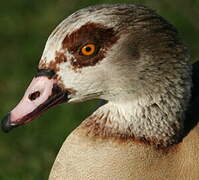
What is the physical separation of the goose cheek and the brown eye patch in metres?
0.16

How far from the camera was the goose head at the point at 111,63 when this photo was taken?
10.3ft

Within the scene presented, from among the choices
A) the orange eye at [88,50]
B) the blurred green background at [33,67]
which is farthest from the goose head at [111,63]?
the blurred green background at [33,67]

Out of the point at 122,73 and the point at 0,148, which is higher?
the point at 122,73

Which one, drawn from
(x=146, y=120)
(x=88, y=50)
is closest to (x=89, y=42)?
(x=88, y=50)

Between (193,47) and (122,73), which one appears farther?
(193,47)

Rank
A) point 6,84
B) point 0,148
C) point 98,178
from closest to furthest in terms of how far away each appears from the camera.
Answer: point 98,178 < point 0,148 < point 6,84

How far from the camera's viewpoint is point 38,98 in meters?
3.20

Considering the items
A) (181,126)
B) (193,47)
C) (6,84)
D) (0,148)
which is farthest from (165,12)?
(181,126)

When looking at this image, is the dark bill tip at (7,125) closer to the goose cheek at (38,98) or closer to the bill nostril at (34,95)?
the goose cheek at (38,98)

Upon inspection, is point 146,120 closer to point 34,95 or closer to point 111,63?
point 111,63

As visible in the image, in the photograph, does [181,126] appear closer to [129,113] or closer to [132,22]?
[129,113]

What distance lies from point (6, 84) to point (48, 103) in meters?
2.60

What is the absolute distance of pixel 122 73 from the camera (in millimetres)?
3209

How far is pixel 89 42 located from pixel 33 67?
9.34 feet
